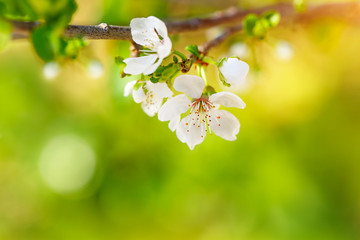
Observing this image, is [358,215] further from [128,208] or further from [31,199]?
[31,199]

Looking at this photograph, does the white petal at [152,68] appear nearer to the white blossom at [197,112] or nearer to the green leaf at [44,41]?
the white blossom at [197,112]

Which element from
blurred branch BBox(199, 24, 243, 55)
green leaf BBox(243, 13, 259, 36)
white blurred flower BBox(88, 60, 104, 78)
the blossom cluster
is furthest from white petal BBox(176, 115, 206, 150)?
white blurred flower BBox(88, 60, 104, 78)

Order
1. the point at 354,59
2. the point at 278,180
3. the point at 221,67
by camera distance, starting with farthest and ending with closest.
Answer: the point at 354,59 < the point at 278,180 < the point at 221,67

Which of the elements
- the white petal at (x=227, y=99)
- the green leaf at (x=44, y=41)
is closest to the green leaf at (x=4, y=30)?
the green leaf at (x=44, y=41)

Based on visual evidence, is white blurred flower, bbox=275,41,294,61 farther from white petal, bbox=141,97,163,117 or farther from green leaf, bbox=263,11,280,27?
white petal, bbox=141,97,163,117

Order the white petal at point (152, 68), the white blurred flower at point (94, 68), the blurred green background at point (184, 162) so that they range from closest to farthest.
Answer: the white petal at point (152, 68) → the white blurred flower at point (94, 68) → the blurred green background at point (184, 162)

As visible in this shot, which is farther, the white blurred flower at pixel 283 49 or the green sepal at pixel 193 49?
the white blurred flower at pixel 283 49

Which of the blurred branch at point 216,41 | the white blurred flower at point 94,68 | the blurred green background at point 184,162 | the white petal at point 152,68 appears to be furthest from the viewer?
the blurred green background at point 184,162

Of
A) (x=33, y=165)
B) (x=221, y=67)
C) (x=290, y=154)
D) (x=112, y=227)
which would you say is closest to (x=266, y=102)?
(x=290, y=154)
